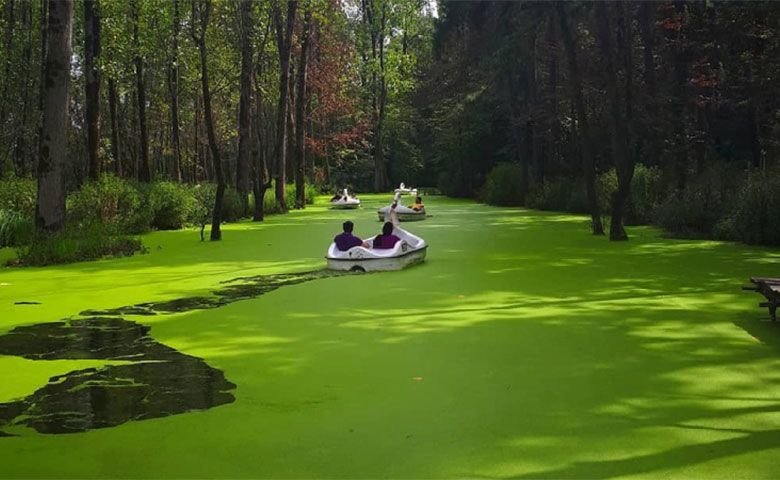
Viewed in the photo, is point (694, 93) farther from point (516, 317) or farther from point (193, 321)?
point (193, 321)

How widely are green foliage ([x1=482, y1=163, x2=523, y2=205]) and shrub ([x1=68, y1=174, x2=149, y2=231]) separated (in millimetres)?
14830

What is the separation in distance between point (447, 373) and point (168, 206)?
44.8 feet

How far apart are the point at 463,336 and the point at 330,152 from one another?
126ft

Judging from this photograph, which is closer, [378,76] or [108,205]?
[108,205]

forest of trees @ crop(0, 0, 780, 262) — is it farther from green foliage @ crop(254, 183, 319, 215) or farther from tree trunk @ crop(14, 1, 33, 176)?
green foliage @ crop(254, 183, 319, 215)

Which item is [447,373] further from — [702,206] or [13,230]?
[702,206]

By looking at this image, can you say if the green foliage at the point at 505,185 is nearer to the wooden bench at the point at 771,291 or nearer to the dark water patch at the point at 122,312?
the wooden bench at the point at 771,291

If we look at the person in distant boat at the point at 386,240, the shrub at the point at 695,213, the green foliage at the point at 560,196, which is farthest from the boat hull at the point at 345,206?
the person in distant boat at the point at 386,240

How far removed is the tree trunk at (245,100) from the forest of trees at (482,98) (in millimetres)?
78

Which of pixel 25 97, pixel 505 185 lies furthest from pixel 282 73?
pixel 505 185

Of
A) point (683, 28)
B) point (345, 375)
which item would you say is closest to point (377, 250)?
point (345, 375)

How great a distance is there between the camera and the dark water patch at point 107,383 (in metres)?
4.16

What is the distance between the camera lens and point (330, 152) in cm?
4388

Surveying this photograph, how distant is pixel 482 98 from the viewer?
30453mm
